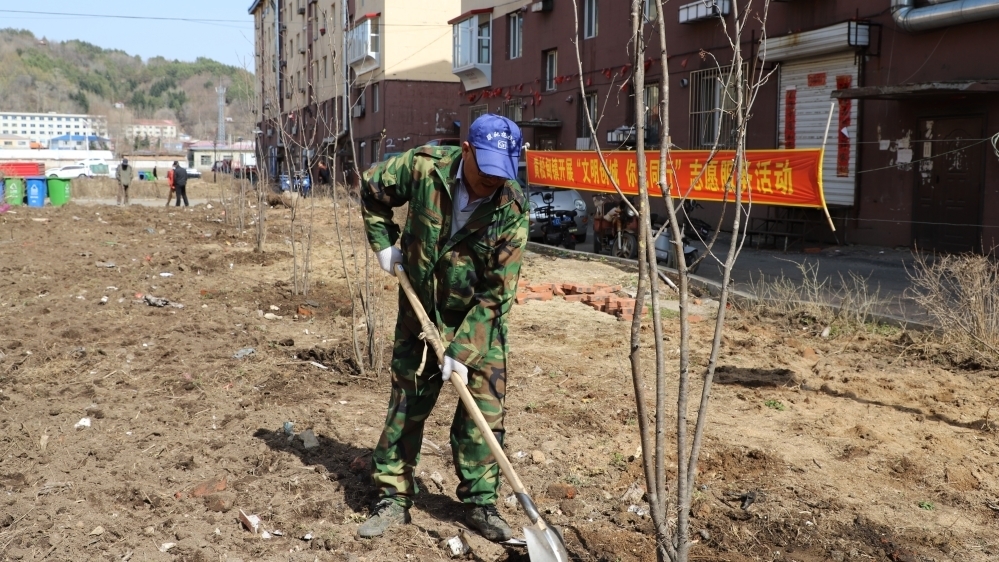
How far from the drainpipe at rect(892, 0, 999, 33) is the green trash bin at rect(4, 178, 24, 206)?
864 inches

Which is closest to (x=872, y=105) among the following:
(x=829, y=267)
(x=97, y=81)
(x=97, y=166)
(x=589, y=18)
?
(x=829, y=267)

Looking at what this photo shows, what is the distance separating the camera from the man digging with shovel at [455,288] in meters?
3.65

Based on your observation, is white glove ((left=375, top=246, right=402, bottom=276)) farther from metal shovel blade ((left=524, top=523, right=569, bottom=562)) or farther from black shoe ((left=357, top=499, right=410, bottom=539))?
metal shovel blade ((left=524, top=523, right=569, bottom=562))

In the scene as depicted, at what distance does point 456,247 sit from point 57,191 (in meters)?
25.0

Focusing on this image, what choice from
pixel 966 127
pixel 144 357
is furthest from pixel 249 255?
pixel 966 127

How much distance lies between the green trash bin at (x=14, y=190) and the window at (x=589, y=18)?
51.4 ft

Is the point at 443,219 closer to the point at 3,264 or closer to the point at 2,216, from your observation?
the point at 3,264

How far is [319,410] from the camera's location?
211 inches

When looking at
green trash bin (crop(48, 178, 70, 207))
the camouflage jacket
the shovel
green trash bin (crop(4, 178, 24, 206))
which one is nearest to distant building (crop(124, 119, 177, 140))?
green trash bin (crop(48, 178, 70, 207))

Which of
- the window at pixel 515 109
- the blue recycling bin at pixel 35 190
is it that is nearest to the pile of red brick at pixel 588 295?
the window at pixel 515 109

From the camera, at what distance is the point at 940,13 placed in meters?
13.3

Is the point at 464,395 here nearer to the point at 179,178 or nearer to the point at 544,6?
the point at 544,6

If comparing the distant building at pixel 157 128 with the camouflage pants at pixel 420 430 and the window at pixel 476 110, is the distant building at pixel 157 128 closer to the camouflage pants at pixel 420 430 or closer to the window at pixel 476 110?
the window at pixel 476 110

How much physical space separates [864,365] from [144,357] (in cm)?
510
